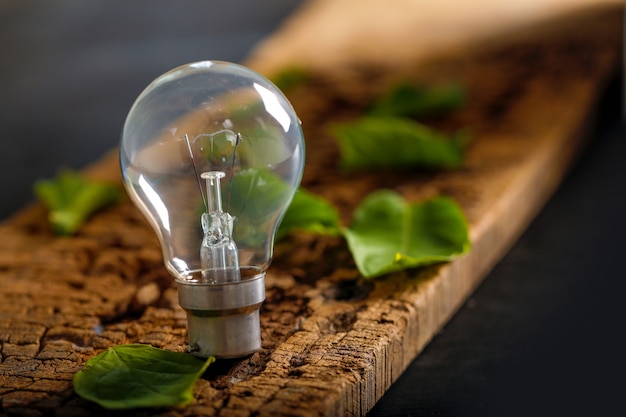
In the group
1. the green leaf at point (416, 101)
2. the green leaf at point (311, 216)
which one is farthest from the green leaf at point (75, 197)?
the green leaf at point (416, 101)

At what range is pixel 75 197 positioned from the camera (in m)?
1.08

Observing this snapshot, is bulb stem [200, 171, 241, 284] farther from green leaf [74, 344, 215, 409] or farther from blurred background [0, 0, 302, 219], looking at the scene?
blurred background [0, 0, 302, 219]

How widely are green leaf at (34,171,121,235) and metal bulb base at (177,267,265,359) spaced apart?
412 mm

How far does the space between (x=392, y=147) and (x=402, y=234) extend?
332 millimetres

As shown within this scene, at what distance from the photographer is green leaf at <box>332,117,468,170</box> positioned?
3.75ft

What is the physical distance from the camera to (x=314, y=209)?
2.91 ft

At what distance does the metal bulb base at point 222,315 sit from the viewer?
62 centimetres

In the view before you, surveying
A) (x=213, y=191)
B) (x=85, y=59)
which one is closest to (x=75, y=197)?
(x=213, y=191)

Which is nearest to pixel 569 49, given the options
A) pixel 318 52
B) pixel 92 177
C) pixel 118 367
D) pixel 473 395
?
pixel 318 52

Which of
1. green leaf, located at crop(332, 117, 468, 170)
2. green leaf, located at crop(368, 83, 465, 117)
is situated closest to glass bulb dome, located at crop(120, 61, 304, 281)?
green leaf, located at crop(332, 117, 468, 170)

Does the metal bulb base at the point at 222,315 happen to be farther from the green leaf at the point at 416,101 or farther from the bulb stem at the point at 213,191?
the green leaf at the point at 416,101

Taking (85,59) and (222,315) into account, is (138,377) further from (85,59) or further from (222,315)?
(85,59)

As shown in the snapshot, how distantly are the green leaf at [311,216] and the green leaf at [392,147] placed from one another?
29cm

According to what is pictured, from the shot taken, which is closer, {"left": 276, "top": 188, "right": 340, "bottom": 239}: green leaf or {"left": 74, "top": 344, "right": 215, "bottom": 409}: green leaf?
{"left": 74, "top": 344, "right": 215, "bottom": 409}: green leaf
